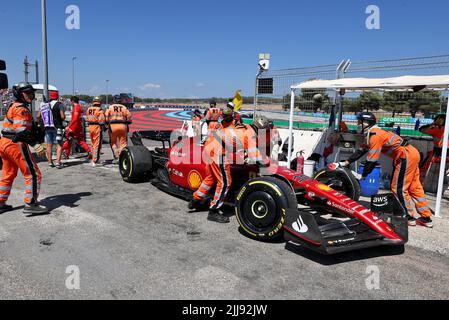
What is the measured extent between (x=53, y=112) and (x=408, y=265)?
7.67 metres

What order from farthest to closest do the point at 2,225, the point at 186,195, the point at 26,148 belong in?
the point at 186,195, the point at 26,148, the point at 2,225

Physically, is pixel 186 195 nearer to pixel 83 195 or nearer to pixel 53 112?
pixel 83 195

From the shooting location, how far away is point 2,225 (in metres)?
4.33

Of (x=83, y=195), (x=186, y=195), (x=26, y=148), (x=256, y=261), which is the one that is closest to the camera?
(x=256, y=261)

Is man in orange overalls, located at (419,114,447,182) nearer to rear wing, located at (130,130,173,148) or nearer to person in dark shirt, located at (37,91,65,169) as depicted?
rear wing, located at (130,130,173,148)

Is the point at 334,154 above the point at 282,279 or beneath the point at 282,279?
above

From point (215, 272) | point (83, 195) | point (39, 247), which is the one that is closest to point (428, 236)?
point (215, 272)

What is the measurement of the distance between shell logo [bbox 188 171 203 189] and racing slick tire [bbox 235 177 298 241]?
3.82 feet

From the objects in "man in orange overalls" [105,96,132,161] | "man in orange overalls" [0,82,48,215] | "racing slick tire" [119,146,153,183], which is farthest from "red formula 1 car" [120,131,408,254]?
"man in orange overalls" [105,96,132,161]

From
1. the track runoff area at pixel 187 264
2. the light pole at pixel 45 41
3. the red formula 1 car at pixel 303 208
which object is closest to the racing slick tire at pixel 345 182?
the red formula 1 car at pixel 303 208

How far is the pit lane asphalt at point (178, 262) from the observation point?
2.91 meters

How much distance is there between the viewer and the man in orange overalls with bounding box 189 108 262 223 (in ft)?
14.8

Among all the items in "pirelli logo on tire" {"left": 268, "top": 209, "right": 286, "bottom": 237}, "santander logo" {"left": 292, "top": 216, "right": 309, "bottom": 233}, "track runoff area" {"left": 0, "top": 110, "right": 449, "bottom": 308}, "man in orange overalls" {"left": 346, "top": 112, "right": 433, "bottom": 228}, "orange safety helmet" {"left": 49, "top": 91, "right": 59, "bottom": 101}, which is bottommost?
"track runoff area" {"left": 0, "top": 110, "right": 449, "bottom": 308}

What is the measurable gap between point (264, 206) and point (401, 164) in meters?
2.24
